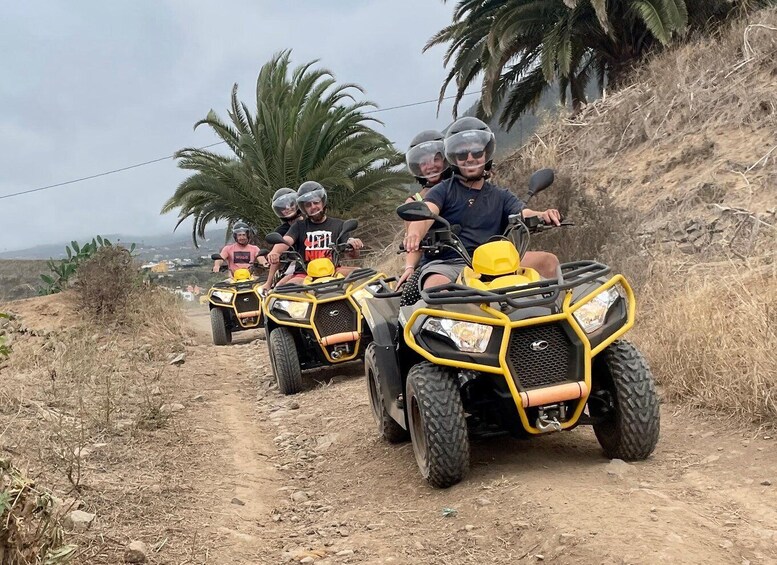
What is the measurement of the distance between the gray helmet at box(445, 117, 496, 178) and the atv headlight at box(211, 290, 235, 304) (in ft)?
27.4

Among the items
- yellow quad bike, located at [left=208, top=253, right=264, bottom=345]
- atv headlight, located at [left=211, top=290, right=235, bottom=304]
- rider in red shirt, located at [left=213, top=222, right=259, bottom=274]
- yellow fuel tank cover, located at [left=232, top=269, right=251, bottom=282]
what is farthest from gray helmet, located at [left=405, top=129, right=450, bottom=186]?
rider in red shirt, located at [left=213, top=222, right=259, bottom=274]

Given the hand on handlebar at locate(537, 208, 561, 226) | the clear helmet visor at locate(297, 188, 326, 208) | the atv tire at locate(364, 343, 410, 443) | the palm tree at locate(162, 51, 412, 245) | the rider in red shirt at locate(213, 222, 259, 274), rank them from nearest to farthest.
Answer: the hand on handlebar at locate(537, 208, 561, 226) < the atv tire at locate(364, 343, 410, 443) < the clear helmet visor at locate(297, 188, 326, 208) < the rider in red shirt at locate(213, 222, 259, 274) < the palm tree at locate(162, 51, 412, 245)

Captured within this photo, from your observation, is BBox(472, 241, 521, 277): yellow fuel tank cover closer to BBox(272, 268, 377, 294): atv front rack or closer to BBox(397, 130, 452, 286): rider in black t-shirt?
BBox(397, 130, 452, 286): rider in black t-shirt

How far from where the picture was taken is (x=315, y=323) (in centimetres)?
769

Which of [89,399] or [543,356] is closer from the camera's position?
[543,356]

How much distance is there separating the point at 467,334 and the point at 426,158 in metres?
2.52

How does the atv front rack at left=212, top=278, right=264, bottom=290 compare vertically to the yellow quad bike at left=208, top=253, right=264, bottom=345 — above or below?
above

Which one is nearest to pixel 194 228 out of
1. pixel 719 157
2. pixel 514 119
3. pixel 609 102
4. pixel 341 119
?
pixel 341 119

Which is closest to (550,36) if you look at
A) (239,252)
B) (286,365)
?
(239,252)

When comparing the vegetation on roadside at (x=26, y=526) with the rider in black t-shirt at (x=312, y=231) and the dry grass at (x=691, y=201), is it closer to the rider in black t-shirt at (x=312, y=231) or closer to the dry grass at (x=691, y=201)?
the dry grass at (x=691, y=201)

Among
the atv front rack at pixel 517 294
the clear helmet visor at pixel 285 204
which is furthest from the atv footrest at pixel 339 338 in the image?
the atv front rack at pixel 517 294

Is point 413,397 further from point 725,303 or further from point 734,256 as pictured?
point 734,256

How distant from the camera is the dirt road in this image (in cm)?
309

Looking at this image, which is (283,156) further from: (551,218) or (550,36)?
(551,218)
